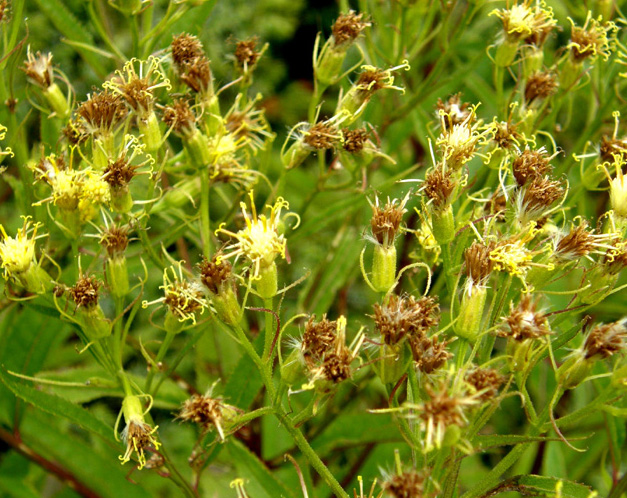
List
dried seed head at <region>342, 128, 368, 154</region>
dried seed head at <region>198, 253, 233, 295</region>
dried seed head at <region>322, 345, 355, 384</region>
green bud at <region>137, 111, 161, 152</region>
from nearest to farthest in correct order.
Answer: dried seed head at <region>322, 345, 355, 384</region>, dried seed head at <region>198, 253, 233, 295</region>, green bud at <region>137, 111, 161, 152</region>, dried seed head at <region>342, 128, 368, 154</region>

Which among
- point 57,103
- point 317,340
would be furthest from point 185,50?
point 317,340

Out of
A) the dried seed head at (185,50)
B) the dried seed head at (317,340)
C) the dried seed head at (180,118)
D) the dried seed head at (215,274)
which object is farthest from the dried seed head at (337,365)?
the dried seed head at (185,50)

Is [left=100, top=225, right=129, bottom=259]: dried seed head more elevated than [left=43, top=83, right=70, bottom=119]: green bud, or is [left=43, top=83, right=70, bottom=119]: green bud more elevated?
[left=43, top=83, right=70, bottom=119]: green bud

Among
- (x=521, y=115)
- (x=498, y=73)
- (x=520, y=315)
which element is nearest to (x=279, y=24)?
(x=498, y=73)

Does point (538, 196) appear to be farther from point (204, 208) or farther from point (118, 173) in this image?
point (118, 173)

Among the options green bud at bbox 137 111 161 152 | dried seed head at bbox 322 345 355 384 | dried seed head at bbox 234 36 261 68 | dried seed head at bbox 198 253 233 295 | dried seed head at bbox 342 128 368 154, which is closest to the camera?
dried seed head at bbox 322 345 355 384

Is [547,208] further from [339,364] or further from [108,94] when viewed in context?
[108,94]

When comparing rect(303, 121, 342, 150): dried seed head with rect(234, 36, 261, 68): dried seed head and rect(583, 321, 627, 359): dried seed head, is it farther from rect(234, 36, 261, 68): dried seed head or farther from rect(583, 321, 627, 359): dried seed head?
rect(583, 321, 627, 359): dried seed head

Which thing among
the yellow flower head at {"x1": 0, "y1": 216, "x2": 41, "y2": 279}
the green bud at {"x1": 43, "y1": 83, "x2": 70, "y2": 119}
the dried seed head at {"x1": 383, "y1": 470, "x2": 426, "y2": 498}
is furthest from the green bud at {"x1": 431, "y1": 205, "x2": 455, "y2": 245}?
the green bud at {"x1": 43, "y1": 83, "x2": 70, "y2": 119}
